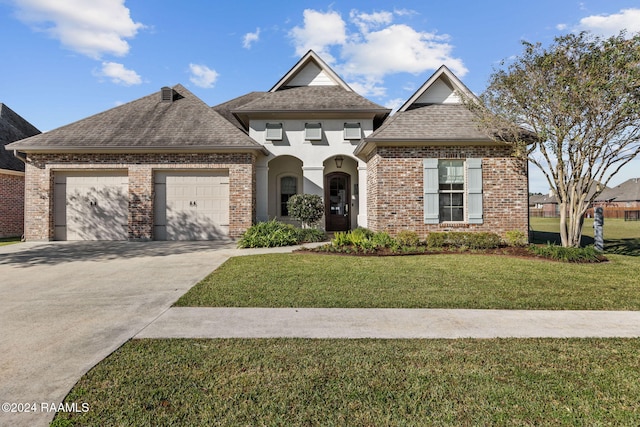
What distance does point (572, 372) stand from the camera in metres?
2.89

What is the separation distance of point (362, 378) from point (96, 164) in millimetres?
13931

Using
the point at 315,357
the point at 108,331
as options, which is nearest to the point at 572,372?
the point at 315,357

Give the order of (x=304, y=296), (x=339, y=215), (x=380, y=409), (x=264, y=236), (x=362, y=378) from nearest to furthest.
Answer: (x=380, y=409) < (x=362, y=378) < (x=304, y=296) < (x=264, y=236) < (x=339, y=215)

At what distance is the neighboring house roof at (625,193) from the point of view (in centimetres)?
5219

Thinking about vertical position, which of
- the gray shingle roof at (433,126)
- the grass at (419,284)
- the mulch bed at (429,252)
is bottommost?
the grass at (419,284)

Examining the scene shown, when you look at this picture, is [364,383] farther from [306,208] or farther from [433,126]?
[433,126]

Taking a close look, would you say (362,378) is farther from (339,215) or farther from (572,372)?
(339,215)

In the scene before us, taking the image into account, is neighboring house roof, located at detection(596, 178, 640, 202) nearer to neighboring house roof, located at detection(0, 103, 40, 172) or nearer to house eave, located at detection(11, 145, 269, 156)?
house eave, located at detection(11, 145, 269, 156)

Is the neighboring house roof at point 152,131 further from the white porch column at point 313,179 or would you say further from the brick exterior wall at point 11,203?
the brick exterior wall at point 11,203

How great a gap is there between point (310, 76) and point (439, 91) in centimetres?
585

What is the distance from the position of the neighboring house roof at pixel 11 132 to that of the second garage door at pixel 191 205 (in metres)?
7.98

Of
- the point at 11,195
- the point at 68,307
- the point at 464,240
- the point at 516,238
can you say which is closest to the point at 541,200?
the point at 516,238

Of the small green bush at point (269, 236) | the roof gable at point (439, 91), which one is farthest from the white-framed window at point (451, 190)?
the small green bush at point (269, 236)

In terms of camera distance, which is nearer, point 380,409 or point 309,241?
point 380,409
